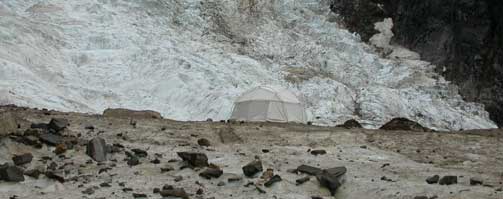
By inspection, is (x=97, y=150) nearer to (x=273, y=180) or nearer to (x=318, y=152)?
(x=273, y=180)

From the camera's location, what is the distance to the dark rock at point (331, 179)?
30.3 feet

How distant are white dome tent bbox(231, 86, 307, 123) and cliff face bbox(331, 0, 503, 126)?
34.5 feet


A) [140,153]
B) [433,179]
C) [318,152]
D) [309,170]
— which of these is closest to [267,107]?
[318,152]

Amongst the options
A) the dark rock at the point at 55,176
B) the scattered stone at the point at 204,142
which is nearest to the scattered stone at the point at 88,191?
the dark rock at the point at 55,176

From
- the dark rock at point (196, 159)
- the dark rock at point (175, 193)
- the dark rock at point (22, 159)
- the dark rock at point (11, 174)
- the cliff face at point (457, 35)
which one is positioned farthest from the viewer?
the cliff face at point (457, 35)

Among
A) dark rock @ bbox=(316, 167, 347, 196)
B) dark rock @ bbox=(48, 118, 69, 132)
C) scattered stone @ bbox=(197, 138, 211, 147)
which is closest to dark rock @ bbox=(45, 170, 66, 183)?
dark rock @ bbox=(48, 118, 69, 132)

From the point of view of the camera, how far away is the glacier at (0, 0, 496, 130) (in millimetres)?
28172

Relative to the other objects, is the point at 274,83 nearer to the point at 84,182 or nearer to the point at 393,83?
the point at 393,83

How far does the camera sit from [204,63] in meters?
31.5

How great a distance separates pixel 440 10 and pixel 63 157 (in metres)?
31.1

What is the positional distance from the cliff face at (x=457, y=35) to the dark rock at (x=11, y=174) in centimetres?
2793

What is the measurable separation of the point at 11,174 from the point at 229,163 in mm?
3276

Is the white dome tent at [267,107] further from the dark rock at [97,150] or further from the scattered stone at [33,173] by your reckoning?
the scattered stone at [33,173]

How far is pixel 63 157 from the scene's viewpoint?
10.4 meters
